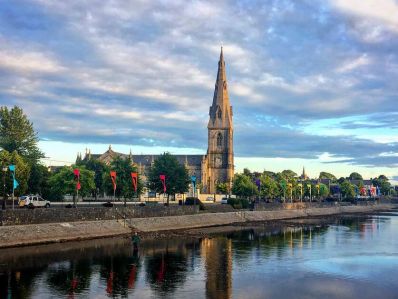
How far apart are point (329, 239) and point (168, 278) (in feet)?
137

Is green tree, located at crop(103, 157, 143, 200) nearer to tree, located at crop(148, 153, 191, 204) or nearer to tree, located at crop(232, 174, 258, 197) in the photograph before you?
tree, located at crop(148, 153, 191, 204)

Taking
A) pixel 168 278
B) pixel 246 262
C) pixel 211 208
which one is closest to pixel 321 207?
pixel 211 208

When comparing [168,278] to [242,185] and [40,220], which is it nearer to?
[40,220]

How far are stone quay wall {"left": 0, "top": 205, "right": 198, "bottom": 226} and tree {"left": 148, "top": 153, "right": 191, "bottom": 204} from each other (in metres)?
23.2

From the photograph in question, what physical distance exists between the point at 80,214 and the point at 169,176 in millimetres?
46769

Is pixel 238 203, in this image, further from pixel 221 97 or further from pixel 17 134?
pixel 221 97

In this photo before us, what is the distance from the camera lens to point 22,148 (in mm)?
103062

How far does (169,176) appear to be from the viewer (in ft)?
366

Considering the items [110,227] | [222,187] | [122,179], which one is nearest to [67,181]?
[122,179]

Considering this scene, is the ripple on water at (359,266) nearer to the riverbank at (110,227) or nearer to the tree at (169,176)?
the riverbank at (110,227)

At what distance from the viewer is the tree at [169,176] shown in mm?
111188

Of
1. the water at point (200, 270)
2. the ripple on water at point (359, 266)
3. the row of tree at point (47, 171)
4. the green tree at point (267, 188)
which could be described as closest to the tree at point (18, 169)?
the row of tree at point (47, 171)

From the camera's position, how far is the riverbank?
182ft

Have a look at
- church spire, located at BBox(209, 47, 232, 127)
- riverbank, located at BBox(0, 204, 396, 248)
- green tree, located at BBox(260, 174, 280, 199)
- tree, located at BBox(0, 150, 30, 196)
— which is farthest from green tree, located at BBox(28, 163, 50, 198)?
church spire, located at BBox(209, 47, 232, 127)
